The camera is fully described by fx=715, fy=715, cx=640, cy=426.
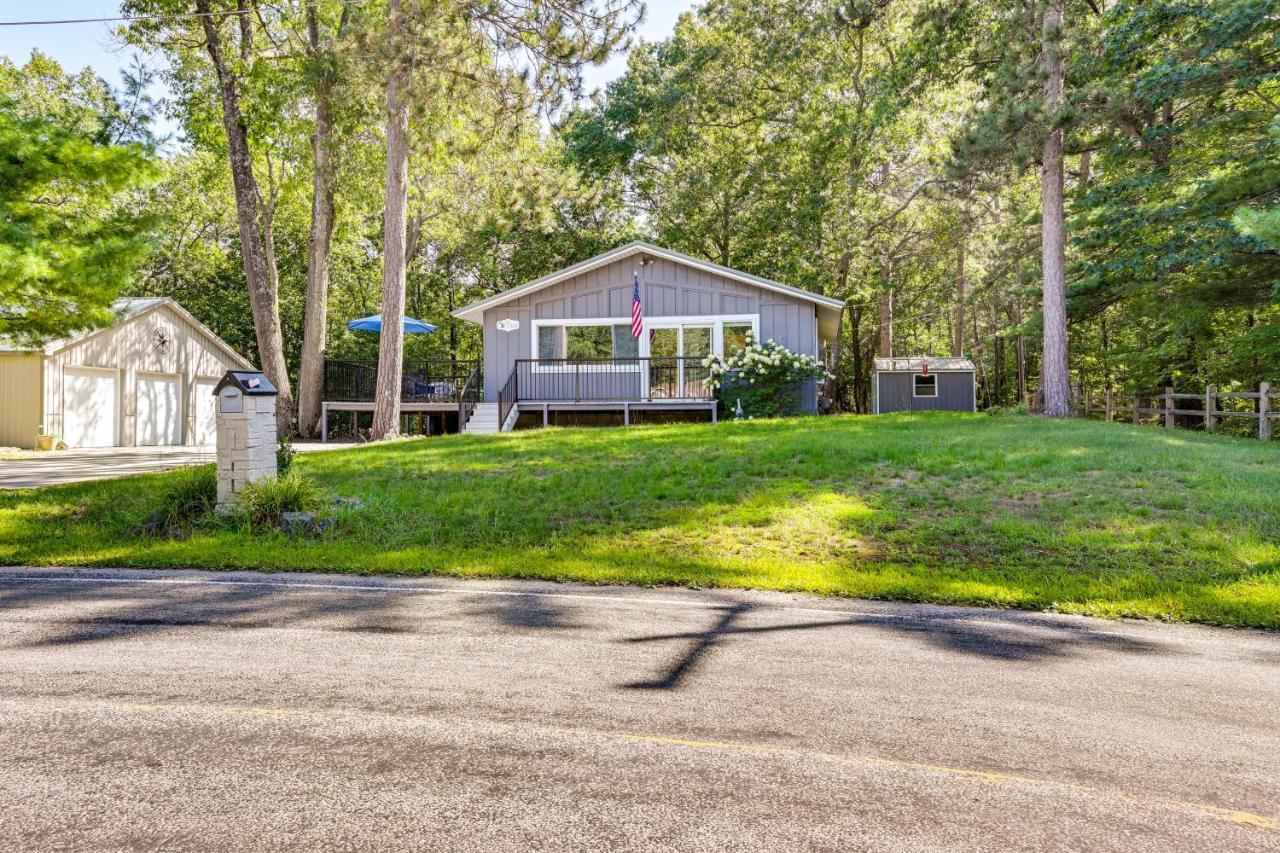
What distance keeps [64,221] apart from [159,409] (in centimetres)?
1295

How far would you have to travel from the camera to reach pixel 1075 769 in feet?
8.34

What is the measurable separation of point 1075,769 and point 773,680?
1236mm

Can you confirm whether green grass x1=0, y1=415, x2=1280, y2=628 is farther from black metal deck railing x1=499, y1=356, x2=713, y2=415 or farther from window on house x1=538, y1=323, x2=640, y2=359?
window on house x1=538, y1=323, x2=640, y2=359

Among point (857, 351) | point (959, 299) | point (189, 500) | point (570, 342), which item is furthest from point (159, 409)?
point (959, 299)

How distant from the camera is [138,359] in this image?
17672 mm

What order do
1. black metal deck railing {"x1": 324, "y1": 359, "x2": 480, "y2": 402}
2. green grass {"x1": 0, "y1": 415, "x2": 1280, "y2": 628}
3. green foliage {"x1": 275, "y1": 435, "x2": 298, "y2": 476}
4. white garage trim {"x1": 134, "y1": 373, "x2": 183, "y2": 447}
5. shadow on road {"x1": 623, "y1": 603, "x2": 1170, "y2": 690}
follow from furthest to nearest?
1. black metal deck railing {"x1": 324, "y1": 359, "x2": 480, "y2": 402}
2. white garage trim {"x1": 134, "y1": 373, "x2": 183, "y2": 447}
3. green foliage {"x1": 275, "y1": 435, "x2": 298, "y2": 476}
4. green grass {"x1": 0, "y1": 415, "x2": 1280, "y2": 628}
5. shadow on road {"x1": 623, "y1": 603, "x2": 1170, "y2": 690}

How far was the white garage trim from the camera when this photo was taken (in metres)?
17.9

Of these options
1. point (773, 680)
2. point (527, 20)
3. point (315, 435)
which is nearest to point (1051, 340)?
point (527, 20)

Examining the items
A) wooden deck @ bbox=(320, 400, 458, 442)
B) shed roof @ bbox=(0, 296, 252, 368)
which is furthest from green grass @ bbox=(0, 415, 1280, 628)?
shed roof @ bbox=(0, 296, 252, 368)

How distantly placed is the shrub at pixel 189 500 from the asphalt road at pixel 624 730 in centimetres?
201

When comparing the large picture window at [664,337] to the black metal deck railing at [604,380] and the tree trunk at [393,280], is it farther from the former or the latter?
the tree trunk at [393,280]

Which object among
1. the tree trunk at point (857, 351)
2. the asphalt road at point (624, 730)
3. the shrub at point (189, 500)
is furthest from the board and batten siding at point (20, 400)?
the tree trunk at point (857, 351)

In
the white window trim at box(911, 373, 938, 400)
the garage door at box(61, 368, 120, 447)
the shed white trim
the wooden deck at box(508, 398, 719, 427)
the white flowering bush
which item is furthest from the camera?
the white window trim at box(911, 373, 938, 400)

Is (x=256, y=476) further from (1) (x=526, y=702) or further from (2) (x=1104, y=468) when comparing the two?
(2) (x=1104, y=468)
